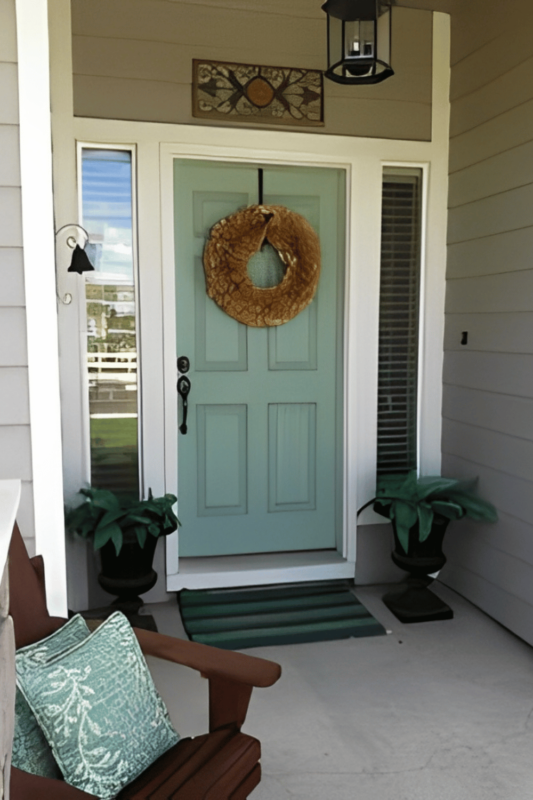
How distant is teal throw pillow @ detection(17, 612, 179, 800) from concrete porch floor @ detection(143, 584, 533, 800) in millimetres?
697

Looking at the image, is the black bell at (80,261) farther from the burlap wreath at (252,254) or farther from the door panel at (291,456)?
the door panel at (291,456)

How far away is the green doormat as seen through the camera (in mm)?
3092

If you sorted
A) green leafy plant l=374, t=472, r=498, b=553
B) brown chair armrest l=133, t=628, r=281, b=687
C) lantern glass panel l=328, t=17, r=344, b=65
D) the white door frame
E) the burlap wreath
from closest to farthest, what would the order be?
brown chair armrest l=133, t=628, r=281, b=687 < lantern glass panel l=328, t=17, r=344, b=65 < green leafy plant l=374, t=472, r=498, b=553 < the white door frame < the burlap wreath

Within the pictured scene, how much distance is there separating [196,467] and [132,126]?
1568 millimetres

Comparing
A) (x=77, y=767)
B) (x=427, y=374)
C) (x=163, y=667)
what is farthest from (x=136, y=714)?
(x=427, y=374)

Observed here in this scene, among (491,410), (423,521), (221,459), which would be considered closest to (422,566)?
(423,521)

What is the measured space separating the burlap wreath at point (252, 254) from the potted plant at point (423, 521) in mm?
990

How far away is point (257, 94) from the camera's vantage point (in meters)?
3.31

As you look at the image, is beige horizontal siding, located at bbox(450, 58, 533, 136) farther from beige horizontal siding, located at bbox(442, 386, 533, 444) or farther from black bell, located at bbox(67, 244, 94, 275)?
black bell, located at bbox(67, 244, 94, 275)

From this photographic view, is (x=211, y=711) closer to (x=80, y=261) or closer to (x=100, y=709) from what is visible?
(x=100, y=709)

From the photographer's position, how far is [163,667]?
2846 mm


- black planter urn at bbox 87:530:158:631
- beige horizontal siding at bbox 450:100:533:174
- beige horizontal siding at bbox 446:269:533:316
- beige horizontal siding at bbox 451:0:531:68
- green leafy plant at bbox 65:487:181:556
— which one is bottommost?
black planter urn at bbox 87:530:158:631

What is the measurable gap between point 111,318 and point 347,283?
1122mm

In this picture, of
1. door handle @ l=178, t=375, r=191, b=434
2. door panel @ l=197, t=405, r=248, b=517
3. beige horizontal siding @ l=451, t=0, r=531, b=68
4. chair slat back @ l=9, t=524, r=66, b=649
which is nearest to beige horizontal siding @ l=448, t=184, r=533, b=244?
beige horizontal siding @ l=451, t=0, r=531, b=68
